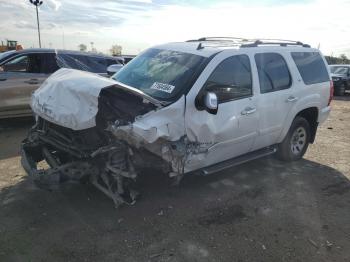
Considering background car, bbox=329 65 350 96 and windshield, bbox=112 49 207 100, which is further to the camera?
background car, bbox=329 65 350 96

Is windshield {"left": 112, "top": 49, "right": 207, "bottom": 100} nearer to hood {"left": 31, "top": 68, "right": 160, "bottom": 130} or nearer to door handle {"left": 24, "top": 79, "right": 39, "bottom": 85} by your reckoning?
hood {"left": 31, "top": 68, "right": 160, "bottom": 130}

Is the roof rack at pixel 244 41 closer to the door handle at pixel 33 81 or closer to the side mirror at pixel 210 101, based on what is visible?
the side mirror at pixel 210 101

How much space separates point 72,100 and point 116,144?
0.66 m

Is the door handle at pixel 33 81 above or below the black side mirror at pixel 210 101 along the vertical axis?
below

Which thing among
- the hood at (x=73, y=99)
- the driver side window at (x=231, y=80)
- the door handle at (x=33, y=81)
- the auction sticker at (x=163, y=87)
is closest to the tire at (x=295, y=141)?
the driver side window at (x=231, y=80)

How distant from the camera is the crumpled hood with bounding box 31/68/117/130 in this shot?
3859 mm

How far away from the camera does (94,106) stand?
3.87 m

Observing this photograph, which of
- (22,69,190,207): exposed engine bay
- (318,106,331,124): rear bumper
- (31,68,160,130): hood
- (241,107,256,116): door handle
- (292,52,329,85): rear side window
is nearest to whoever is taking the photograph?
(31,68,160,130): hood

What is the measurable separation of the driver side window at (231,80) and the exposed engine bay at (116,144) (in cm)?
60

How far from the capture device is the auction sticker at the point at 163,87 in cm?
450

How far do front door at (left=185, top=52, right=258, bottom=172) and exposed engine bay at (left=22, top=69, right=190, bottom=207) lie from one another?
0.60ft

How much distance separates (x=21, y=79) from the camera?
27.1ft

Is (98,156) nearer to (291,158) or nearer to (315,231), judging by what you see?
(315,231)

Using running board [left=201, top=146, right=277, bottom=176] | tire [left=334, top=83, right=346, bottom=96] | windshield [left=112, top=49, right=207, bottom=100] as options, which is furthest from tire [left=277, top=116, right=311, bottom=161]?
tire [left=334, top=83, right=346, bottom=96]
